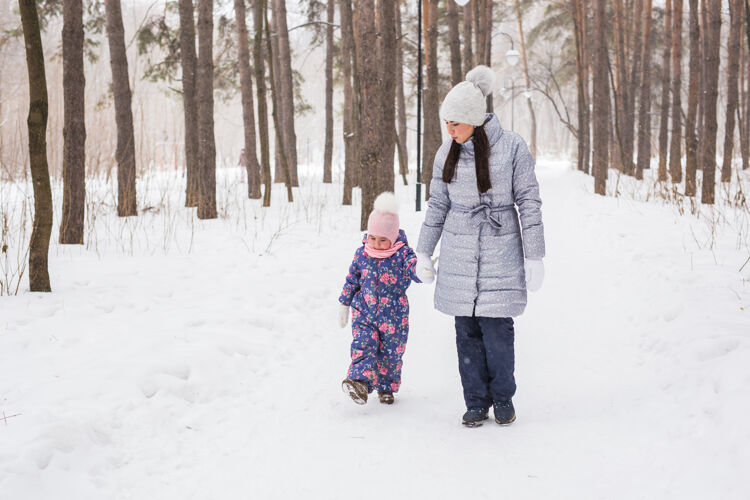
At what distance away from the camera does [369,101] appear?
8.25m

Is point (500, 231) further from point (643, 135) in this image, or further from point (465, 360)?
point (643, 135)

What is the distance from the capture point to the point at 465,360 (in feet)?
11.1

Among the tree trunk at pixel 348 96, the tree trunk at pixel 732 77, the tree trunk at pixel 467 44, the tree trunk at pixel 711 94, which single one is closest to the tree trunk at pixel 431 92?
the tree trunk at pixel 348 96

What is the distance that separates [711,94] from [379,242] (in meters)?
10.5

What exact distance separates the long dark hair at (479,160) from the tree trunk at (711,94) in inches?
378

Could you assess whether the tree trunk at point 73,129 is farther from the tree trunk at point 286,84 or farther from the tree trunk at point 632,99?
the tree trunk at point 632,99

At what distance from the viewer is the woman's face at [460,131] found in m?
3.21

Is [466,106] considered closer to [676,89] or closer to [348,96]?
[348,96]

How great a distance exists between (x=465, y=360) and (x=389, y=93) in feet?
22.4

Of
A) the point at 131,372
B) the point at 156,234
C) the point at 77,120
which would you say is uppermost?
the point at 77,120

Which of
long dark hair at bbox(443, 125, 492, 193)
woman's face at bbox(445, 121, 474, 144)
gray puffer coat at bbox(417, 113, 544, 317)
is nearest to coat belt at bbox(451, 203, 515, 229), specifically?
gray puffer coat at bbox(417, 113, 544, 317)

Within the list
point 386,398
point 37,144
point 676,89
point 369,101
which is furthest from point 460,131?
point 676,89

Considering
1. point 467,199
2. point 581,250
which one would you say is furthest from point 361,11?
point 467,199

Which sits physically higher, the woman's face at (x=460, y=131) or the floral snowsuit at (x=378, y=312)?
the woman's face at (x=460, y=131)
